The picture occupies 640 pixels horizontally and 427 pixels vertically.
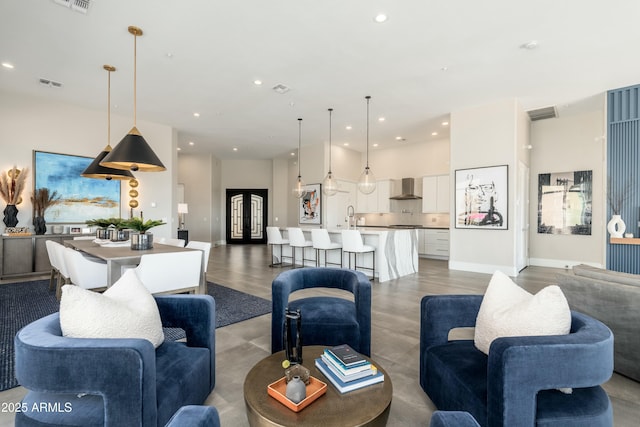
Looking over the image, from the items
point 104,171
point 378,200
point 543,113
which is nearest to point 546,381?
point 104,171

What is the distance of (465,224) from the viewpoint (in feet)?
21.0

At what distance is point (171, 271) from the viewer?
3047 millimetres

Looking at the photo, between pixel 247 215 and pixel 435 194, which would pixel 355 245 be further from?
pixel 247 215

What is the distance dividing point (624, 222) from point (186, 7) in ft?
23.5

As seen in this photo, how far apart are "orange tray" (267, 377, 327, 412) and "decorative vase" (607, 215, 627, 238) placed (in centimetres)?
608

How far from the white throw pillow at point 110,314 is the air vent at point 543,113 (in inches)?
298

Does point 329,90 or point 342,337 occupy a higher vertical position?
point 329,90

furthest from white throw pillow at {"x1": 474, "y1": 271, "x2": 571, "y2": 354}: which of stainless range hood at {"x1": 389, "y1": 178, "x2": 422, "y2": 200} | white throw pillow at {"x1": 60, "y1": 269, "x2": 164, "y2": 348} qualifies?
stainless range hood at {"x1": 389, "y1": 178, "x2": 422, "y2": 200}

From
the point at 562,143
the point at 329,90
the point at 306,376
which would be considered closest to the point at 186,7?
the point at 329,90

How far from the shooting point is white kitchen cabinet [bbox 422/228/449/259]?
817cm

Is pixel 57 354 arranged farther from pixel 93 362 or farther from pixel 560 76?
pixel 560 76

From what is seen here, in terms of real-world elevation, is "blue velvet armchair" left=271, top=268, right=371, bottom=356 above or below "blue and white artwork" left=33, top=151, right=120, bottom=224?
below

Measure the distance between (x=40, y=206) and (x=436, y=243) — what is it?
8851mm

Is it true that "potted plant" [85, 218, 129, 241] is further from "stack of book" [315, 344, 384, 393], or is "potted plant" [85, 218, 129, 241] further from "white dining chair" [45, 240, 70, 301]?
"stack of book" [315, 344, 384, 393]
